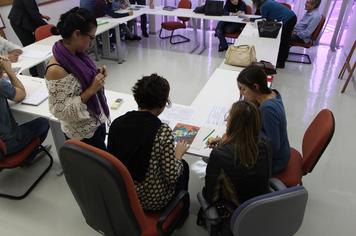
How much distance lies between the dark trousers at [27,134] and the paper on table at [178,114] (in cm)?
101

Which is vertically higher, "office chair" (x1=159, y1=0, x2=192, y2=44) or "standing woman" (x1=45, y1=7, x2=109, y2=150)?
"standing woman" (x1=45, y1=7, x2=109, y2=150)

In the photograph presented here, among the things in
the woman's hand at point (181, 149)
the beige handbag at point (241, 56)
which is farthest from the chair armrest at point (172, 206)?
the beige handbag at point (241, 56)

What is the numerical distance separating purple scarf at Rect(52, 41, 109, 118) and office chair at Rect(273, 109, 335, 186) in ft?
4.12

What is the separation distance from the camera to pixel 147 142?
1367mm

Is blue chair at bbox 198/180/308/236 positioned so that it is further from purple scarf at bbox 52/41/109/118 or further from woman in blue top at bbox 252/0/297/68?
woman in blue top at bbox 252/0/297/68

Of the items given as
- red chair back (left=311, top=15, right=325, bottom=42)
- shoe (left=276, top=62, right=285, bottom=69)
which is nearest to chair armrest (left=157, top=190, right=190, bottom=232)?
shoe (left=276, top=62, right=285, bottom=69)

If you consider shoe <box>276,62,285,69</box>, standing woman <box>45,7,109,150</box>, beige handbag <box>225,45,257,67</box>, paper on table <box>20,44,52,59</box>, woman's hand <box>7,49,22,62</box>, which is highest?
standing woman <box>45,7,109,150</box>

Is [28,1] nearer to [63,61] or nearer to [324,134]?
[63,61]

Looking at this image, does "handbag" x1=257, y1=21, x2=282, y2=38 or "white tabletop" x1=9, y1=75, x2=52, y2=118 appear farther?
"handbag" x1=257, y1=21, x2=282, y2=38

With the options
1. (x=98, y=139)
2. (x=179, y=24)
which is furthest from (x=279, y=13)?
(x=98, y=139)

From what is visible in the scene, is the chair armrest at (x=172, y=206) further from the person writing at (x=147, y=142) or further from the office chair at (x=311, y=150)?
the office chair at (x=311, y=150)

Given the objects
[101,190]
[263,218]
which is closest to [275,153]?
[263,218]

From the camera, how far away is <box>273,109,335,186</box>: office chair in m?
1.73

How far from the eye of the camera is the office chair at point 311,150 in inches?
68.2
